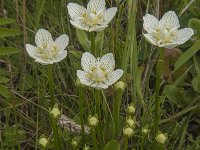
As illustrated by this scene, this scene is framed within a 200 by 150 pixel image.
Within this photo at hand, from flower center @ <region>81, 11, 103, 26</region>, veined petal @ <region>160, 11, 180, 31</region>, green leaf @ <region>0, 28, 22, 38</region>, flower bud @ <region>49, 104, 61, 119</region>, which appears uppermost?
flower center @ <region>81, 11, 103, 26</region>

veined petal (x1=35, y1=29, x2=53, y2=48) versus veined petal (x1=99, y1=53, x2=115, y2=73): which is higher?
veined petal (x1=35, y1=29, x2=53, y2=48)

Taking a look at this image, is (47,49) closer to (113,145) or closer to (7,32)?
(7,32)

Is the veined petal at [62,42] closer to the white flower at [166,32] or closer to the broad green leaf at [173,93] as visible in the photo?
the white flower at [166,32]

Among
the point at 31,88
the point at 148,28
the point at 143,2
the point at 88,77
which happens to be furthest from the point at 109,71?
the point at 143,2

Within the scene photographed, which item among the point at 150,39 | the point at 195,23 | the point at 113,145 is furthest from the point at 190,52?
the point at 113,145

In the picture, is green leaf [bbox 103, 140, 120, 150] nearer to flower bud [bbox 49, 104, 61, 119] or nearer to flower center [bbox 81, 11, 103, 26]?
flower bud [bbox 49, 104, 61, 119]

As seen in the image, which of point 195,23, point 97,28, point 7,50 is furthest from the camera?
point 195,23

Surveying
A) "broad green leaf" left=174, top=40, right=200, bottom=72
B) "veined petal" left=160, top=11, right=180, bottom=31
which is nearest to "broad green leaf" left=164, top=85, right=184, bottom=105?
"broad green leaf" left=174, top=40, right=200, bottom=72
